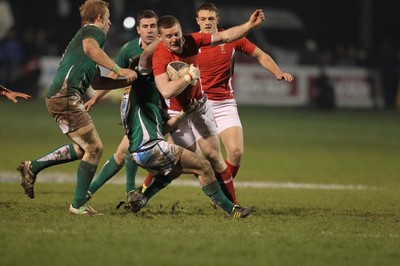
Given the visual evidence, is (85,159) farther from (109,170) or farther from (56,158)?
(109,170)

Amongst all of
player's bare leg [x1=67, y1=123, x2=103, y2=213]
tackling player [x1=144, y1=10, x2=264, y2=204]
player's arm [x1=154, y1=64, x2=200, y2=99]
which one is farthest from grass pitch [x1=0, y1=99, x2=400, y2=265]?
player's arm [x1=154, y1=64, x2=200, y2=99]

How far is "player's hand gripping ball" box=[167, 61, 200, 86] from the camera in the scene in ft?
30.7

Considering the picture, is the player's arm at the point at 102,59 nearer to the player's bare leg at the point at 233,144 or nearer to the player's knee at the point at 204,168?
the player's knee at the point at 204,168

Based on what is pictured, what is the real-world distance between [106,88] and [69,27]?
26.9m

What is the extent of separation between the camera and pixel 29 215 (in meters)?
10.1

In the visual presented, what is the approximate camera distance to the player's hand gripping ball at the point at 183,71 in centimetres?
937

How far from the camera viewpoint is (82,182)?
33.9ft

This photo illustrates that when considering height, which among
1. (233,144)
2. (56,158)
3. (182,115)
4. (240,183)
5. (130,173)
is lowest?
(240,183)

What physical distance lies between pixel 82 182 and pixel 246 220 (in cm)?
181

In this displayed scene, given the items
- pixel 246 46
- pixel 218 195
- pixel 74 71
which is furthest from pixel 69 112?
pixel 246 46

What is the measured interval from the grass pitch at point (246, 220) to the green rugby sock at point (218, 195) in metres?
0.19

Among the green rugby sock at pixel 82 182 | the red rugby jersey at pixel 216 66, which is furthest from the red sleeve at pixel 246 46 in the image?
the green rugby sock at pixel 82 182

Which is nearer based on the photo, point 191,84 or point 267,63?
point 191,84

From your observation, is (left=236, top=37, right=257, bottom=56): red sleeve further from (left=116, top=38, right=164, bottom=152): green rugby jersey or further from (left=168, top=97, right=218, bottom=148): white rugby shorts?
(left=116, top=38, right=164, bottom=152): green rugby jersey
